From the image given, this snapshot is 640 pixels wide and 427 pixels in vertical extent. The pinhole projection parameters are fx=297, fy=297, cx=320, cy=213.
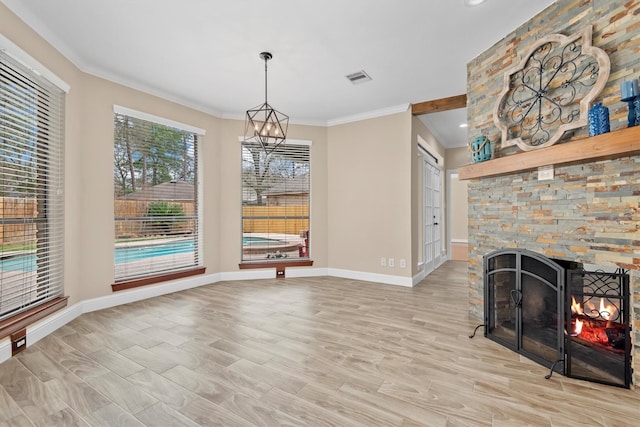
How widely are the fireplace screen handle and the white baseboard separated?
219cm

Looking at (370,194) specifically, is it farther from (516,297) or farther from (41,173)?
(41,173)

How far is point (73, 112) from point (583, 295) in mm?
4927

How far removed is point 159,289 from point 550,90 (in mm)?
4899

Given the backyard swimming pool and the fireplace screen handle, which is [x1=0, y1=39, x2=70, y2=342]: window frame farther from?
the fireplace screen handle

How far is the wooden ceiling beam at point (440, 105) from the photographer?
13.9 feet

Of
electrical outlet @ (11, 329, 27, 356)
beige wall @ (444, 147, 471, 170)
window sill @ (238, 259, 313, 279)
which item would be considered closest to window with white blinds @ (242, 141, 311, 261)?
window sill @ (238, 259, 313, 279)

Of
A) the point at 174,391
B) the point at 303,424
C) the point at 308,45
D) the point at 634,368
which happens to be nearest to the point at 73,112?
the point at 308,45

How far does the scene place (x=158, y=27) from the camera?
8.83 ft

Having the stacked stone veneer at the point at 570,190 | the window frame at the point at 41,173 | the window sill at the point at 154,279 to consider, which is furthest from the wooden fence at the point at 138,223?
the stacked stone veneer at the point at 570,190

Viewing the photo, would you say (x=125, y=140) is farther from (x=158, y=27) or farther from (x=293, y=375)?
(x=293, y=375)

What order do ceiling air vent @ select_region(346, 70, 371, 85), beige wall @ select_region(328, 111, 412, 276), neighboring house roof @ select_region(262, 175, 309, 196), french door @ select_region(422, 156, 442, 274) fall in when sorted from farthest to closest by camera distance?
french door @ select_region(422, 156, 442, 274), neighboring house roof @ select_region(262, 175, 309, 196), beige wall @ select_region(328, 111, 412, 276), ceiling air vent @ select_region(346, 70, 371, 85)

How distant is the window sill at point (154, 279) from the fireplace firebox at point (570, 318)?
4.04 m

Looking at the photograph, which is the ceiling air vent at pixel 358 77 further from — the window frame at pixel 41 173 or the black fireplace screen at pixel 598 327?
the window frame at pixel 41 173

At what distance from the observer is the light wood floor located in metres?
1.69
